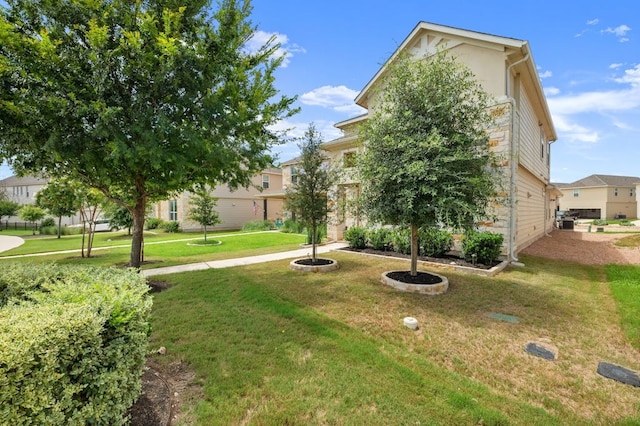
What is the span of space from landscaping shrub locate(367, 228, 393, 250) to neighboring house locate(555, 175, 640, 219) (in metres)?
48.5

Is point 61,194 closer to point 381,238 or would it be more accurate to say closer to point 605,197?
point 381,238

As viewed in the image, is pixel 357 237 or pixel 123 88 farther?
pixel 357 237

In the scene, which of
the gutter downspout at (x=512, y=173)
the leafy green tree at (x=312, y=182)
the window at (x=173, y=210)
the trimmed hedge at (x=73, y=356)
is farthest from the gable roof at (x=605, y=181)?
the trimmed hedge at (x=73, y=356)

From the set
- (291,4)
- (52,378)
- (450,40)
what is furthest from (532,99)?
(52,378)

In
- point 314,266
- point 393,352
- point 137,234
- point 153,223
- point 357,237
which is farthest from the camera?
point 153,223

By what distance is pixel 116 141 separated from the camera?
472 cm

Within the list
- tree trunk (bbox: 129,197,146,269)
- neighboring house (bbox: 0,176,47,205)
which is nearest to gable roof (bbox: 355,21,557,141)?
tree trunk (bbox: 129,197,146,269)

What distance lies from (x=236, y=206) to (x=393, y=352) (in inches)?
989

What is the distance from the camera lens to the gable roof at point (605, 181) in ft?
134

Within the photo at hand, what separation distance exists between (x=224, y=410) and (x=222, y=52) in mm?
6150

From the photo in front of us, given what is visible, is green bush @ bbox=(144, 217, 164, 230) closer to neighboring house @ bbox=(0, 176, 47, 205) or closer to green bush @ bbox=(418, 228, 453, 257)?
green bush @ bbox=(418, 228, 453, 257)

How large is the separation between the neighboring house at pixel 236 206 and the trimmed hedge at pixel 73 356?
70.8ft

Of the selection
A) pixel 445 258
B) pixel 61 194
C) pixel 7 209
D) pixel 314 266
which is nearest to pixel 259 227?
pixel 61 194

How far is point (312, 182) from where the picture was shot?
8852 millimetres
